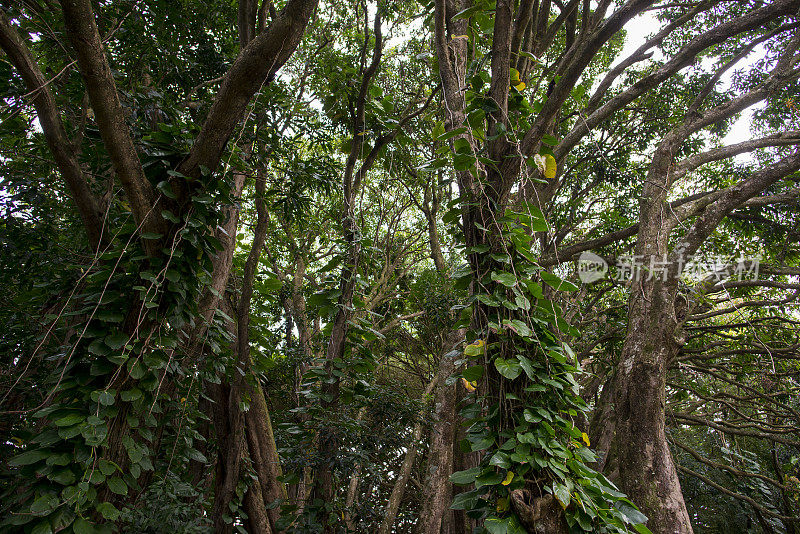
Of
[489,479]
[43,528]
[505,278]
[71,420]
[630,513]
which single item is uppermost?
[505,278]

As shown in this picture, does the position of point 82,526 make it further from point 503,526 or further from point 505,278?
point 505,278

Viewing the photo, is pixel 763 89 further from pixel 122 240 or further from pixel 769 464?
pixel 769 464

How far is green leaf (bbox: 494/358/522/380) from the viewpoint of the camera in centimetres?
163

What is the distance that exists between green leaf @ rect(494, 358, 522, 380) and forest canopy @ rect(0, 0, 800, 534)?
20 mm

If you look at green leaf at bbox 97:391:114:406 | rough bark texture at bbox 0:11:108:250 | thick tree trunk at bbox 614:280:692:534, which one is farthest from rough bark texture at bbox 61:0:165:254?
thick tree trunk at bbox 614:280:692:534

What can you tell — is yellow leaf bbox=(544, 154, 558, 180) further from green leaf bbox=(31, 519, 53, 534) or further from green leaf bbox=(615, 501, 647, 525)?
green leaf bbox=(31, 519, 53, 534)

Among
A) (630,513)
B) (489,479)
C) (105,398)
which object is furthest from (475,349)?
(105,398)

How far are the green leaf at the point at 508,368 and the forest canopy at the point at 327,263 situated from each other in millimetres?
20

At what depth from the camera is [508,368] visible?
1.66 metres

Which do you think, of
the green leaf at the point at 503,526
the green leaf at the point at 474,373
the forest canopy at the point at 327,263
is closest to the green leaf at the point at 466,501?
the forest canopy at the point at 327,263

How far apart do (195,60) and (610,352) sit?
5.43 metres

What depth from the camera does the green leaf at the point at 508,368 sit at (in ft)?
5.36

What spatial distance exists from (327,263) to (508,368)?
205 centimetres

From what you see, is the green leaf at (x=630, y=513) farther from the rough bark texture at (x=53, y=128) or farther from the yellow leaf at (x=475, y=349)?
the rough bark texture at (x=53, y=128)
